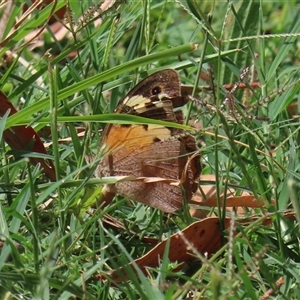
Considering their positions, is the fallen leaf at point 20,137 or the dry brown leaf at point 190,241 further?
the fallen leaf at point 20,137

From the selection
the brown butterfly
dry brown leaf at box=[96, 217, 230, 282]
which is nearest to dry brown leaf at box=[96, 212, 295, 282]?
dry brown leaf at box=[96, 217, 230, 282]

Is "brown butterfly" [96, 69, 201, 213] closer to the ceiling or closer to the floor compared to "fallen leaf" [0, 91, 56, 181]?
closer to the floor

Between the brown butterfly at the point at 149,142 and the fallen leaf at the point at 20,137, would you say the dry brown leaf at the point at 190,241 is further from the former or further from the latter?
the fallen leaf at the point at 20,137

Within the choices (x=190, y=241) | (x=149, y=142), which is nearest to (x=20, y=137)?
(x=149, y=142)

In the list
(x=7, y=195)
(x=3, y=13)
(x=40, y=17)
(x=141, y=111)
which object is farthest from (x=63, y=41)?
(x=7, y=195)

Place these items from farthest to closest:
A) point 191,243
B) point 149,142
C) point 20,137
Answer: point 149,142 → point 20,137 → point 191,243

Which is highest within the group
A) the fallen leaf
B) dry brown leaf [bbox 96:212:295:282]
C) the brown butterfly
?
the fallen leaf

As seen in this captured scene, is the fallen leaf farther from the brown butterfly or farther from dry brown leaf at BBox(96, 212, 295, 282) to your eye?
dry brown leaf at BBox(96, 212, 295, 282)

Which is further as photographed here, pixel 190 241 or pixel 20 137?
pixel 20 137

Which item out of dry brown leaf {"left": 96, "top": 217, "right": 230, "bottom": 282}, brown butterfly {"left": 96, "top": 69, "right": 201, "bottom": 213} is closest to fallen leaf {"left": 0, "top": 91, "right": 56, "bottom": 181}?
brown butterfly {"left": 96, "top": 69, "right": 201, "bottom": 213}

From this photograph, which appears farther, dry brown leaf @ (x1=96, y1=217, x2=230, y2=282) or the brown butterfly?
the brown butterfly

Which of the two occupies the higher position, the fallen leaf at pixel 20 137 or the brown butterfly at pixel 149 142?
the fallen leaf at pixel 20 137

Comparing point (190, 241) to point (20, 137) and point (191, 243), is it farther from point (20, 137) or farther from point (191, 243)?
point (20, 137)

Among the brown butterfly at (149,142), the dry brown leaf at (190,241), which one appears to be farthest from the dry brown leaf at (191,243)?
the brown butterfly at (149,142)
